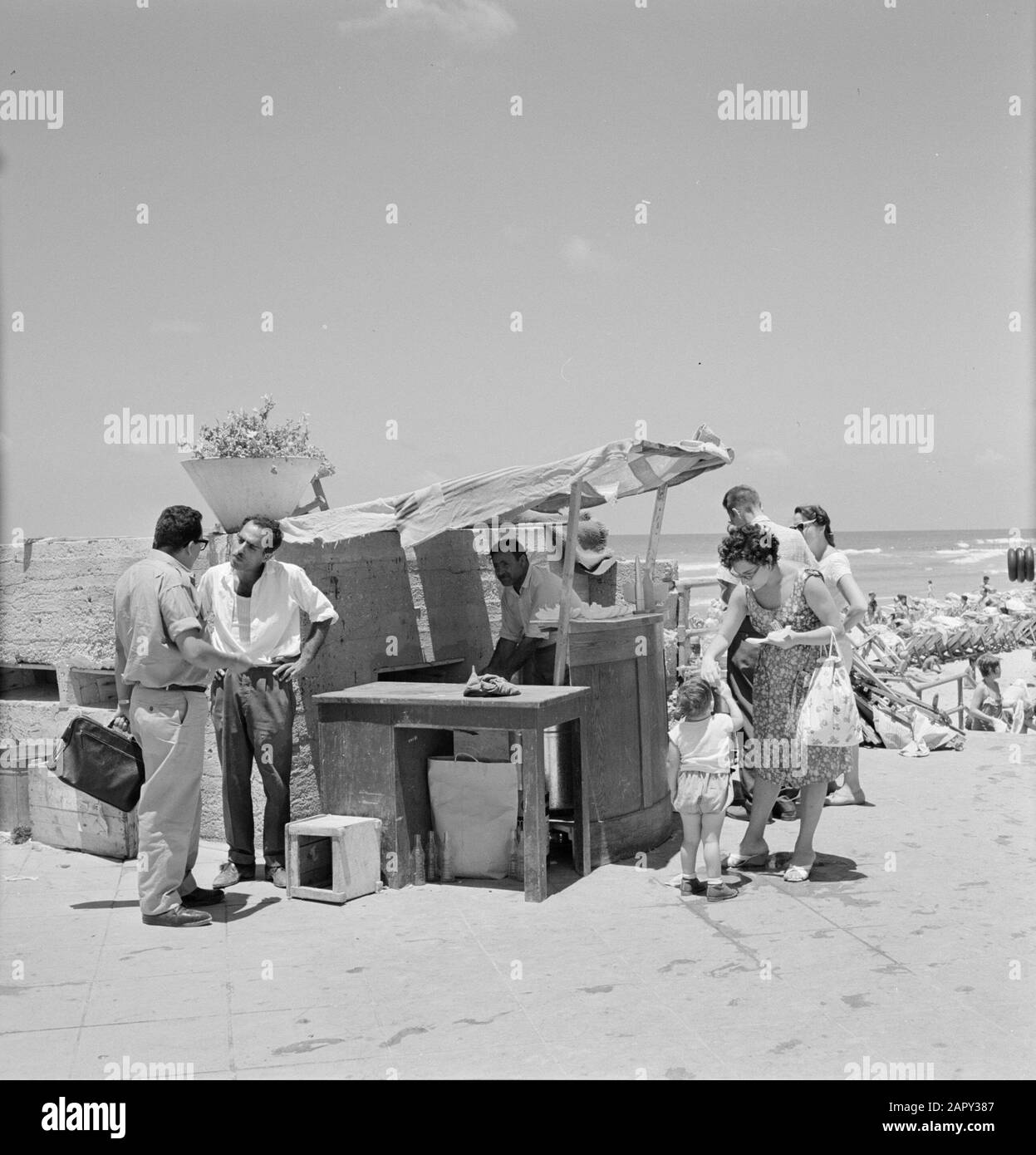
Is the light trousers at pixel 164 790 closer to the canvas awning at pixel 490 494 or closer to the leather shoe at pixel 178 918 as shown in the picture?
the leather shoe at pixel 178 918

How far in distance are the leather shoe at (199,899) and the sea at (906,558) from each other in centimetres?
3077

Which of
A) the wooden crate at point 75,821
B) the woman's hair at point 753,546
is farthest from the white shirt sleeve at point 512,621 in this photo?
the wooden crate at point 75,821

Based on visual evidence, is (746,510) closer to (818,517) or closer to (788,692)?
(818,517)

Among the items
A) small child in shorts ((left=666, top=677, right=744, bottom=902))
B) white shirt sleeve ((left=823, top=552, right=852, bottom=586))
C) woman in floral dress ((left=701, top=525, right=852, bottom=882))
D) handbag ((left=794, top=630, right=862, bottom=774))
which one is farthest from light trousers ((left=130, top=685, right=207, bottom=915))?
white shirt sleeve ((left=823, top=552, right=852, bottom=586))

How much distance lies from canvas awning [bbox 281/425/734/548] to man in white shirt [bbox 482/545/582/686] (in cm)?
50

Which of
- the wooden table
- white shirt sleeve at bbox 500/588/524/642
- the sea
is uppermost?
white shirt sleeve at bbox 500/588/524/642

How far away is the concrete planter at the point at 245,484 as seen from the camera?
6.27m

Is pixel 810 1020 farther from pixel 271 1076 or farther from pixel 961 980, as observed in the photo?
pixel 271 1076

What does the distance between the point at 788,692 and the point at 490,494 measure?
73.4 inches

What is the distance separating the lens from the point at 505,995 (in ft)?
14.0

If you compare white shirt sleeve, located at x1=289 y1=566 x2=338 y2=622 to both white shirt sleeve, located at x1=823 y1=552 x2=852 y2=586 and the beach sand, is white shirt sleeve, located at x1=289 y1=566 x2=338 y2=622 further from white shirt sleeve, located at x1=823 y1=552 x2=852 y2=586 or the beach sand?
white shirt sleeve, located at x1=823 y1=552 x2=852 y2=586

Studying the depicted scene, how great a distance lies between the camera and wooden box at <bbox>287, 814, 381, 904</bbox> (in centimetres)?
552

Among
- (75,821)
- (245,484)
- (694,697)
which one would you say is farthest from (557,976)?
(75,821)

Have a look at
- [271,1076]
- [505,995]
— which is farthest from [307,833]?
[271,1076]
